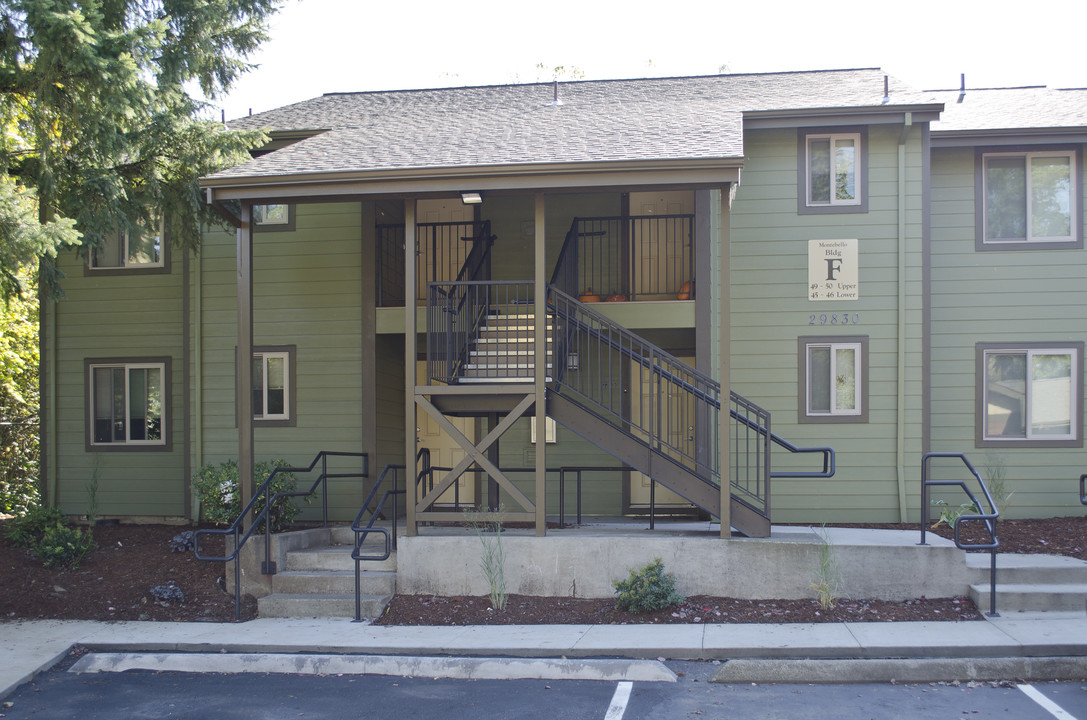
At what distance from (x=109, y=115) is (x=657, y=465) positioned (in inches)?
260

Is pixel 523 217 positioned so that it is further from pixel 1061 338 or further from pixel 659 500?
pixel 1061 338

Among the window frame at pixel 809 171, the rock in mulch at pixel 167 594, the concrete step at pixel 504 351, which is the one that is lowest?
the rock in mulch at pixel 167 594

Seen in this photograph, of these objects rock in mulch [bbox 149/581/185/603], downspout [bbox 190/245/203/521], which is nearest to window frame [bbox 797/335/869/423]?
rock in mulch [bbox 149/581/185/603]

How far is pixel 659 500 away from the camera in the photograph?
12.4 m

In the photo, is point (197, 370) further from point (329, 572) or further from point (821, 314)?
point (821, 314)

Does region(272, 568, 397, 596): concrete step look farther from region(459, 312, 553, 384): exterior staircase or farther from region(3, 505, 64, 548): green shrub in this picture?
region(3, 505, 64, 548): green shrub

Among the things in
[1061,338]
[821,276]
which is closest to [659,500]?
[821,276]

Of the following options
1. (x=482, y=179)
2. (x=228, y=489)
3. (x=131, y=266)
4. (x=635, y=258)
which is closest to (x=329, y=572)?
(x=228, y=489)

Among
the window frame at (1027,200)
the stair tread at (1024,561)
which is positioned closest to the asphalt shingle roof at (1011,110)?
the window frame at (1027,200)

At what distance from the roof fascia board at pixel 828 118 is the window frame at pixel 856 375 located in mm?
2703

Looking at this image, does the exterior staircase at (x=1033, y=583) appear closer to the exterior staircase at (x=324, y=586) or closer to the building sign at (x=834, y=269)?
the building sign at (x=834, y=269)

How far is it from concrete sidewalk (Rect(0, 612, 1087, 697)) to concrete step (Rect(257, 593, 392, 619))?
196mm

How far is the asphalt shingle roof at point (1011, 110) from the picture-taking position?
447 inches

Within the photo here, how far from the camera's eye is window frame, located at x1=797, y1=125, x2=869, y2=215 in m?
11.3
